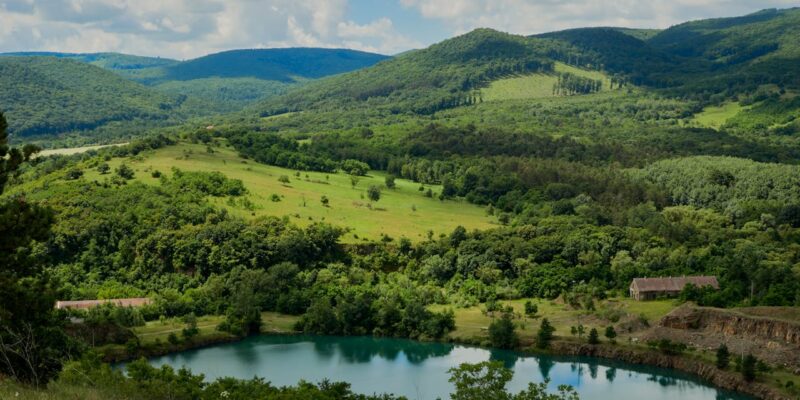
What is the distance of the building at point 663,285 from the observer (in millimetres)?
65188

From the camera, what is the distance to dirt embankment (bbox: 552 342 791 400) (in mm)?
48781

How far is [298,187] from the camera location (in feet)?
326

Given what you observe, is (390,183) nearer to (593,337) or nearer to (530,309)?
(530,309)

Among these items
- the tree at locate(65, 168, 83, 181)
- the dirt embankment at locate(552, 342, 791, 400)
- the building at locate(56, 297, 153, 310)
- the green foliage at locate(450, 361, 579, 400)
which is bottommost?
the building at locate(56, 297, 153, 310)

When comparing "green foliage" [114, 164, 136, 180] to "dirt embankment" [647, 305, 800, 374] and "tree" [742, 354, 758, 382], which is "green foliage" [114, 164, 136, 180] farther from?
"tree" [742, 354, 758, 382]

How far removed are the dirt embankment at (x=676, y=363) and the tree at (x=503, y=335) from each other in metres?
2.93

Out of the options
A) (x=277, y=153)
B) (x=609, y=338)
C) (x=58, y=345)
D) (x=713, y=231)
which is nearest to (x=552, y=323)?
(x=609, y=338)

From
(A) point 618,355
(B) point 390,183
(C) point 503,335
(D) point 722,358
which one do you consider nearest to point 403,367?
(C) point 503,335

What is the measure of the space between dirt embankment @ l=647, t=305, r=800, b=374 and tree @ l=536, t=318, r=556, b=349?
654 centimetres

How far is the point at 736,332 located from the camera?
55.0 metres

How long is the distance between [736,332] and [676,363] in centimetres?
455

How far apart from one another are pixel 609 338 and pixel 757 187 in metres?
52.7

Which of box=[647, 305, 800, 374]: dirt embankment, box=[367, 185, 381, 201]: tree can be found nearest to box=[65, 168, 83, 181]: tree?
box=[367, 185, 381, 201]: tree

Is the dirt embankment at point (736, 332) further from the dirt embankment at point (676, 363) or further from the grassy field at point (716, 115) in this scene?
the grassy field at point (716, 115)
